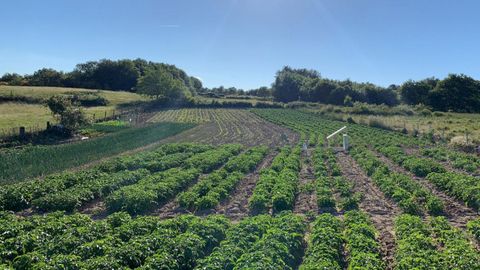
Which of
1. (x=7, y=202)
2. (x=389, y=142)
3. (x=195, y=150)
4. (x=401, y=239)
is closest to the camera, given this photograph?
(x=401, y=239)

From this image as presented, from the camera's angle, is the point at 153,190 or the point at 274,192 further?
the point at 153,190

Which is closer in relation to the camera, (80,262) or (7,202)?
(80,262)

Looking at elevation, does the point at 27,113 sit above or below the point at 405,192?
below

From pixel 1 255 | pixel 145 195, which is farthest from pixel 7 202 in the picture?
pixel 1 255

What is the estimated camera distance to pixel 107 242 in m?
11.5

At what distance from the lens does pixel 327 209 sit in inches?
709

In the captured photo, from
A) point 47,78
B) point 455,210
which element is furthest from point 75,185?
point 47,78

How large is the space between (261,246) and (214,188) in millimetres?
8891

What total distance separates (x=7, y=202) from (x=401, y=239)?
1562 cm

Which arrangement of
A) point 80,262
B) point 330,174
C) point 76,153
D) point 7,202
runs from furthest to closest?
point 76,153, point 330,174, point 7,202, point 80,262

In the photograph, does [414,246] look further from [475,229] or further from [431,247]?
[475,229]

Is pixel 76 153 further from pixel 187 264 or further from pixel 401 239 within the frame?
pixel 401 239

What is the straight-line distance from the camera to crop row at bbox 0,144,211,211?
58.5 feet

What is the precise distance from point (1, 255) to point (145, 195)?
751cm
